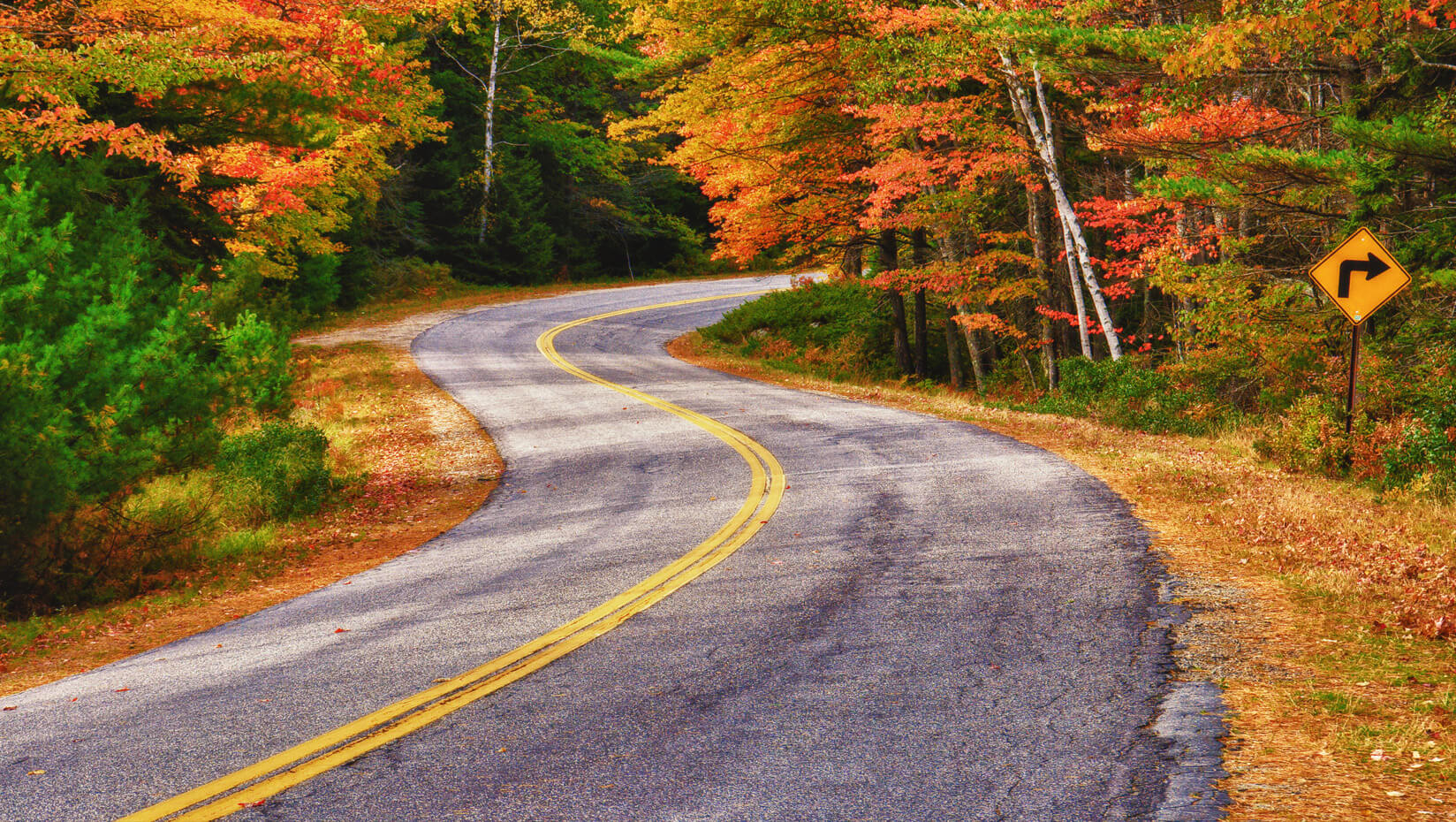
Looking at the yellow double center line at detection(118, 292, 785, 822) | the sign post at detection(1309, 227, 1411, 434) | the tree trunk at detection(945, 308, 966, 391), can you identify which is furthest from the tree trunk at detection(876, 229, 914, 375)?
the yellow double center line at detection(118, 292, 785, 822)

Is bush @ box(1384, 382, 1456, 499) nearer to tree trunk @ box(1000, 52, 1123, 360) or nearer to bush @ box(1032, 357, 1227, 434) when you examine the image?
bush @ box(1032, 357, 1227, 434)

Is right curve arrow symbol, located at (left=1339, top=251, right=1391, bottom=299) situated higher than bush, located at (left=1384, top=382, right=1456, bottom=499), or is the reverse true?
right curve arrow symbol, located at (left=1339, top=251, right=1391, bottom=299)

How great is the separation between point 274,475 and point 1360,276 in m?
12.7

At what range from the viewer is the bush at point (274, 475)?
38.0 ft

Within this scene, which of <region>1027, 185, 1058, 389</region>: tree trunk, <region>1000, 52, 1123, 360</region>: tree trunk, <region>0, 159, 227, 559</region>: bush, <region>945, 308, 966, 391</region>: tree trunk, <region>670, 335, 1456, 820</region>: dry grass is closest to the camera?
<region>670, 335, 1456, 820</region>: dry grass

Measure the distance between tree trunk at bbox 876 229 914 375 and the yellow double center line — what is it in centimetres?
1533

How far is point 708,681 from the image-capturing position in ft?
16.8

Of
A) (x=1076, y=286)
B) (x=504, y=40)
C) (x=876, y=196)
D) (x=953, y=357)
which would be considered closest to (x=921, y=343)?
(x=953, y=357)

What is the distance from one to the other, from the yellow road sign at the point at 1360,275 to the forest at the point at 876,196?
53cm

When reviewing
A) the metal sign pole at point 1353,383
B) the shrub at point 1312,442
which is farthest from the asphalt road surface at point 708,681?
the metal sign pole at point 1353,383

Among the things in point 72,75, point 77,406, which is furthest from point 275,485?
point 72,75

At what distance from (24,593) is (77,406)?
72.4 inches

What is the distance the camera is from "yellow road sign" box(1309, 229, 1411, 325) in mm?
10844

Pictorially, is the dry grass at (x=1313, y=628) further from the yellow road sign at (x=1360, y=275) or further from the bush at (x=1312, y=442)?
the yellow road sign at (x=1360, y=275)
